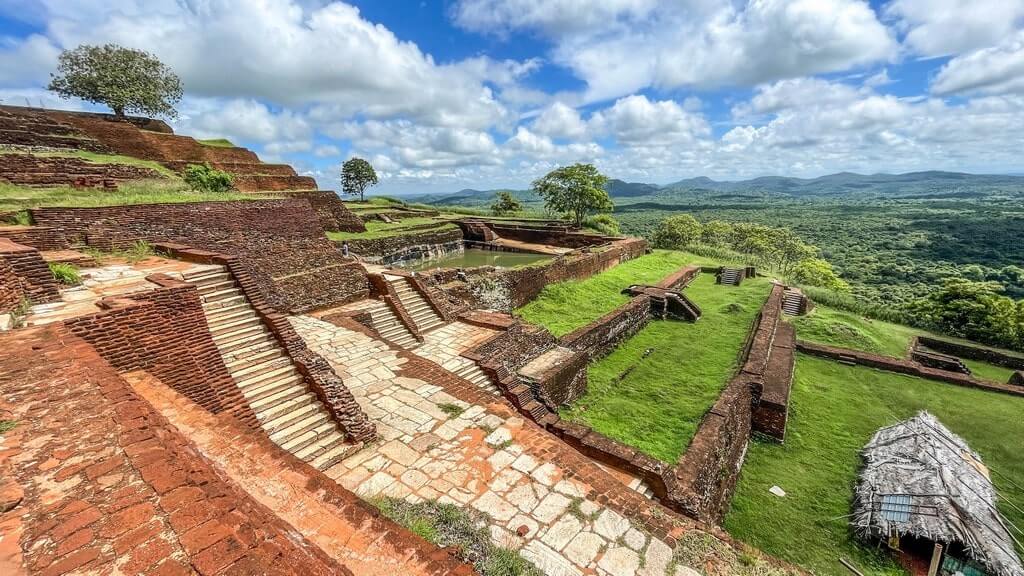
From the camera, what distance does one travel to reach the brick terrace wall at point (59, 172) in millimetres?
10188

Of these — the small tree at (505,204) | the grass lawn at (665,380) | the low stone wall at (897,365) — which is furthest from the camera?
the small tree at (505,204)

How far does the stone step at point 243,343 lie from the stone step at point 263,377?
1.69 feet

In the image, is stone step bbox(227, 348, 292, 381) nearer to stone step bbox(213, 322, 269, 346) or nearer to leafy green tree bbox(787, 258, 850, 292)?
stone step bbox(213, 322, 269, 346)

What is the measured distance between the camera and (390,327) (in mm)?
9242

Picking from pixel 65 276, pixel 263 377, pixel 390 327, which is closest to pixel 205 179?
pixel 65 276

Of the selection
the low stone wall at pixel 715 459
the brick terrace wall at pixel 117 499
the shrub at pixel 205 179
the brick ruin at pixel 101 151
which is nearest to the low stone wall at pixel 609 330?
the low stone wall at pixel 715 459

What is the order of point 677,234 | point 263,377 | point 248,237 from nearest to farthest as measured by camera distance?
point 263,377, point 248,237, point 677,234

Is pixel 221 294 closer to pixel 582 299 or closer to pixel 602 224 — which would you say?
pixel 582 299

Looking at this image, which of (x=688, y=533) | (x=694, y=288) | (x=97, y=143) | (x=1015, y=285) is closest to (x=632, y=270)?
(x=694, y=288)

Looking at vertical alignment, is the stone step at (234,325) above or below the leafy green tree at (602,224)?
above

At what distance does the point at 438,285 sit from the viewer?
39.2 feet

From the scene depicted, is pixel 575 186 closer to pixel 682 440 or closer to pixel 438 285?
pixel 438 285

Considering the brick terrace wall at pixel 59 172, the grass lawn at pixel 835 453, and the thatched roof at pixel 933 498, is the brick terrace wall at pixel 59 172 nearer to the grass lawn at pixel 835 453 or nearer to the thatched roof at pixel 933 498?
the grass lawn at pixel 835 453

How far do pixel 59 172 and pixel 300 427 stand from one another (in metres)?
12.3
